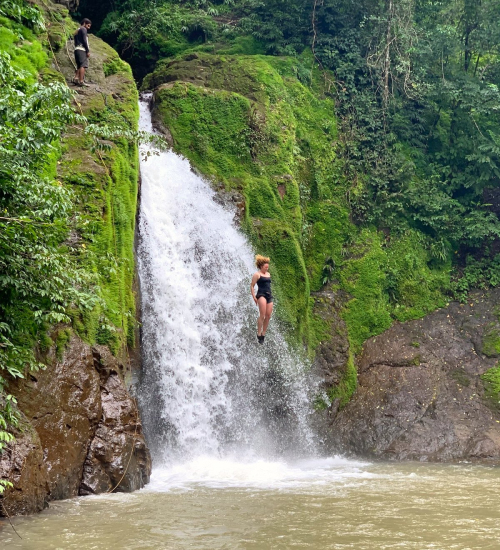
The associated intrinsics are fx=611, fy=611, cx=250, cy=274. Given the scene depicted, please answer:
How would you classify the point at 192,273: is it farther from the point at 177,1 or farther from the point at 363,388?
the point at 177,1

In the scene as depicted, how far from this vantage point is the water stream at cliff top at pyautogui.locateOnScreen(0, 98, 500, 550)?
6.82 metres

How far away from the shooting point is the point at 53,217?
26.8 ft

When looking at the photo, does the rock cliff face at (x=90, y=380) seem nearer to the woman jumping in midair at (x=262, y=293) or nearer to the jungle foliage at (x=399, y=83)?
the woman jumping in midair at (x=262, y=293)

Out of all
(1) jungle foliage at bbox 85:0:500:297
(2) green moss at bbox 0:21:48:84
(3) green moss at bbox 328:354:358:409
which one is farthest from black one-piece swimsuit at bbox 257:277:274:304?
(1) jungle foliage at bbox 85:0:500:297

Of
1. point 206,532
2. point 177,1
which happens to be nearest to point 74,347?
point 206,532

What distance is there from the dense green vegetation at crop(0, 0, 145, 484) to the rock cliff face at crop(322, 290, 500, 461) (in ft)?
21.1

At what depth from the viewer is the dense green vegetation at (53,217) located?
308 inches

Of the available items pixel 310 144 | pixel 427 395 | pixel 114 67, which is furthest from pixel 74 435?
pixel 310 144

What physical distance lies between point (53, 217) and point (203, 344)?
17.0 ft

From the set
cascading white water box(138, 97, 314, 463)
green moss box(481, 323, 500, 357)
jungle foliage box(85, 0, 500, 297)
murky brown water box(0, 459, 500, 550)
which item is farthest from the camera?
jungle foliage box(85, 0, 500, 297)

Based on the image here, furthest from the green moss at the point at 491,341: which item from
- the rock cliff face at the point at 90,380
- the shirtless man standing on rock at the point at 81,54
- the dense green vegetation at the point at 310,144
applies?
the shirtless man standing on rock at the point at 81,54

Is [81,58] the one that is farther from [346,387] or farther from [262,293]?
[346,387]

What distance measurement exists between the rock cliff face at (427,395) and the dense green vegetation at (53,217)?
254 inches

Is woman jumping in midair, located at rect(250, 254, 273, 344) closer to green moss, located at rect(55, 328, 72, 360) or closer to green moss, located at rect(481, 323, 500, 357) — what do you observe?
green moss, located at rect(55, 328, 72, 360)
